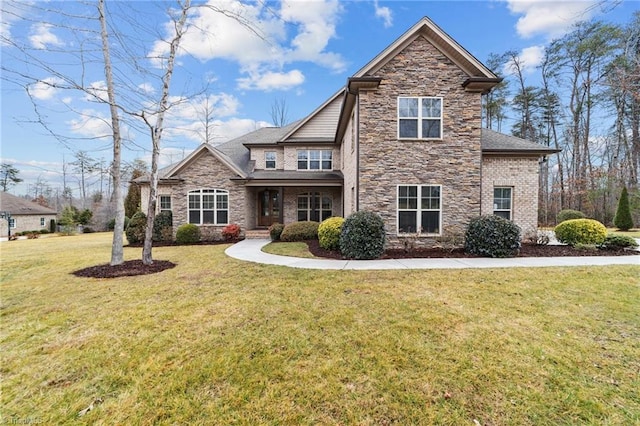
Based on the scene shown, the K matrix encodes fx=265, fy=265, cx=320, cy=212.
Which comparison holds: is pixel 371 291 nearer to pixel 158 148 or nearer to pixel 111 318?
pixel 111 318

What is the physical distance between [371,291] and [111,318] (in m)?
4.65

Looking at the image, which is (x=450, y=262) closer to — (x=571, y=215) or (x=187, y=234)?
(x=187, y=234)

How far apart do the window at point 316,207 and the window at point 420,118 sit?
7.12 meters

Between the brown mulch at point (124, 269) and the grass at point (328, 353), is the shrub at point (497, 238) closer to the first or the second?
the grass at point (328, 353)

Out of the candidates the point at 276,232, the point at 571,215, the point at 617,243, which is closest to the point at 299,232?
the point at 276,232

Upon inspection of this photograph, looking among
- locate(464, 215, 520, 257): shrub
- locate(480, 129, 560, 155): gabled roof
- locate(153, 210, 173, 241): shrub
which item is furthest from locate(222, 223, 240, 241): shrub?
locate(480, 129, 560, 155): gabled roof

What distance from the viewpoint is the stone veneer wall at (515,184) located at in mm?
11641

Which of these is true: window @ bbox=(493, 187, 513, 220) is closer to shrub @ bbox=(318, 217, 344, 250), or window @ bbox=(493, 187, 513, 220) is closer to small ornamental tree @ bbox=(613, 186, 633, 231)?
shrub @ bbox=(318, 217, 344, 250)

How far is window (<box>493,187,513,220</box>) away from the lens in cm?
1175

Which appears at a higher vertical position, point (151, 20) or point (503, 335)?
point (151, 20)

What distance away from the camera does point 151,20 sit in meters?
7.75

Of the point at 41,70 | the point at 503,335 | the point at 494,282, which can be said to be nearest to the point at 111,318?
the point at 503,335

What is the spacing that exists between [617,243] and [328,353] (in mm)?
12111

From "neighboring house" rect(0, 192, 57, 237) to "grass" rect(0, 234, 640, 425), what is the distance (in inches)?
1319
